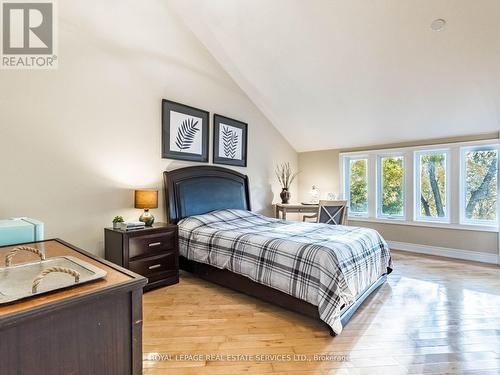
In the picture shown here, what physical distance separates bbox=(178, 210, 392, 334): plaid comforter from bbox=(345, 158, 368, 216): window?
2332 mm

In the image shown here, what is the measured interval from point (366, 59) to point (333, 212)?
7.28ft

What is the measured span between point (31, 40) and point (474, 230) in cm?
592

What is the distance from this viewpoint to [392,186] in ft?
15.8

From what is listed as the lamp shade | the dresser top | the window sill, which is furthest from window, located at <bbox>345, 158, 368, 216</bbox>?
the dresser top

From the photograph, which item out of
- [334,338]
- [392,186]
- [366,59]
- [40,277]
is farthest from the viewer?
[392,186]

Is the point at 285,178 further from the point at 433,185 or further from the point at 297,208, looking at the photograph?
the point at 433,185

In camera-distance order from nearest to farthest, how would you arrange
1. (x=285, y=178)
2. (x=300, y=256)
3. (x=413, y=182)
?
(x=300, y=256) < (x=413, y=182) < (x=285, y=178)

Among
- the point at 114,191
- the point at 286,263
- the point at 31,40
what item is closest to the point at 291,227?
the point at 286,263

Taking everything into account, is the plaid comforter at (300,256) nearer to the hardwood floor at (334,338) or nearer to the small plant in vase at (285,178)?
the hardwood floor at (334,338)

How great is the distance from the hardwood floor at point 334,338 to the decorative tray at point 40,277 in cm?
98

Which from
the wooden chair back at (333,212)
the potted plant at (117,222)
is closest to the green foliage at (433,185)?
the wooden chair back at (333,212)

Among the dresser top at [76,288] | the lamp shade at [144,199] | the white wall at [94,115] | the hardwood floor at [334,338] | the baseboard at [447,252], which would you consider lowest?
the hardwood floor at [334,338]

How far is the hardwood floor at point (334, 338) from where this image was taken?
168cm

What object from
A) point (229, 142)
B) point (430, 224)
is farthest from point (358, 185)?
point (229, 142)
